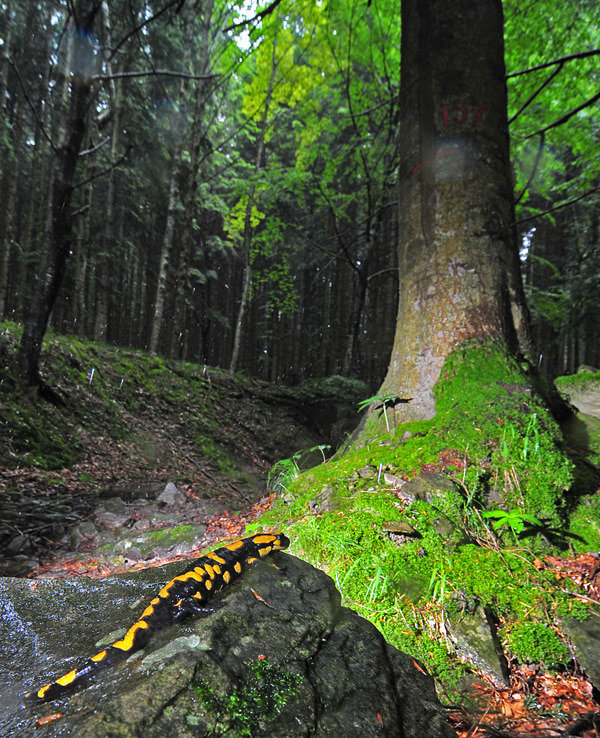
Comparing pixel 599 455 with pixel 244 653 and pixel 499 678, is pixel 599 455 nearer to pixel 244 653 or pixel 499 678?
pixel 499 678

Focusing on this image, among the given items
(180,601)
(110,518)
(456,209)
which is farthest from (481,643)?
(110,518)

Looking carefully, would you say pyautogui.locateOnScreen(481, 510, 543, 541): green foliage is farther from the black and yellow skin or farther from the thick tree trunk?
the black and yellow skin

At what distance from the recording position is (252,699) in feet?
3.67

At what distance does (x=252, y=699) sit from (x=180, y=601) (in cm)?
62

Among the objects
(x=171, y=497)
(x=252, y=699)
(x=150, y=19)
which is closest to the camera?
(x=252, y=699)

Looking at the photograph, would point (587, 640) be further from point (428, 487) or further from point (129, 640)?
point (129, 640)

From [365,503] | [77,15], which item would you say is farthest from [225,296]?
[365,503]

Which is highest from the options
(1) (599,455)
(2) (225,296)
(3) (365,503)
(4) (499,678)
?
(2) (225,296)

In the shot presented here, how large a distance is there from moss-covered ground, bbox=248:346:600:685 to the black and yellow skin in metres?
0.53

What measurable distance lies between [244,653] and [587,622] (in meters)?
1.73

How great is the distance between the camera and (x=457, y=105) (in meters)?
3.45

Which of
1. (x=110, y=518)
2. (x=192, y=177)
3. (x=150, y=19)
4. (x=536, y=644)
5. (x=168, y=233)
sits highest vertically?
(x=192, y=177)

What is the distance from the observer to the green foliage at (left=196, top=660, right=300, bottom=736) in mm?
1037

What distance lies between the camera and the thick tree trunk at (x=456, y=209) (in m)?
3.29
